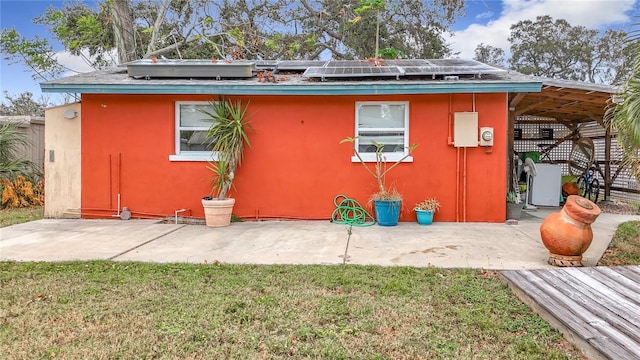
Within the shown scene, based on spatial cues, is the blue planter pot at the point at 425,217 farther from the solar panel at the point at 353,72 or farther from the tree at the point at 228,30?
the tree at the point at 228,30

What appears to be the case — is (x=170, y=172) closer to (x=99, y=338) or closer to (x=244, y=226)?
(x=244, y=226)

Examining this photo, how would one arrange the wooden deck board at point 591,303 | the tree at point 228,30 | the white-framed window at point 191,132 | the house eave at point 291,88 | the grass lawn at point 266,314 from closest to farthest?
the wooden deck board at point 591,303, the grass lawn at point 266,314, the house eave at point 291,88, the white-framed window at point 191,132, the tree at point 228,30

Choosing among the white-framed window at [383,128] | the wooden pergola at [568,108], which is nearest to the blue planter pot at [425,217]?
the white-framed window at [383,128]

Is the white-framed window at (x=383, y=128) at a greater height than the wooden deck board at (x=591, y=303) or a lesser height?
greater

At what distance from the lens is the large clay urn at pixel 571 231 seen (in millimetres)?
4164

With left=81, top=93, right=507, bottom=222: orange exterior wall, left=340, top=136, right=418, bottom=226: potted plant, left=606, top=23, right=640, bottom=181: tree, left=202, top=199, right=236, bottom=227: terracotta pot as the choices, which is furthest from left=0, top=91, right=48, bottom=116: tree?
left=606, top=23, right=640, bottom=181: tree

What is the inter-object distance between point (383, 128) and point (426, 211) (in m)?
1.73

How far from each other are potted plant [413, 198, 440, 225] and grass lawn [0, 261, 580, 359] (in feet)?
9.46

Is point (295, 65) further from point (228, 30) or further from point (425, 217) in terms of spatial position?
point (228, 30)

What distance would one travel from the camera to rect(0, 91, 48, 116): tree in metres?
23.2

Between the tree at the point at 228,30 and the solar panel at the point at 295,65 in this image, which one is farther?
the tree at the point at 228,30

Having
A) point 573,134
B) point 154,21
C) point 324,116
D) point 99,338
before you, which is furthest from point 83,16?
point 573,134

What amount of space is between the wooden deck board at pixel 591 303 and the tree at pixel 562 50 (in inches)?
984

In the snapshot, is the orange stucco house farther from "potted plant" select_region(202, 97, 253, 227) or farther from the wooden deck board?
the wooden deck board
